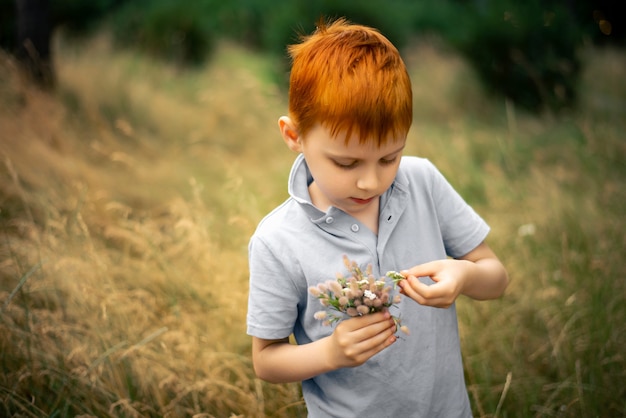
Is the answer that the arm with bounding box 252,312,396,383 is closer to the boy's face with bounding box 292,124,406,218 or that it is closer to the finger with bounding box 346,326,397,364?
the finger with bounding box 346,326,397,364

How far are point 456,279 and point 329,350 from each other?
313 mm

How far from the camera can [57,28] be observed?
33.2 feet

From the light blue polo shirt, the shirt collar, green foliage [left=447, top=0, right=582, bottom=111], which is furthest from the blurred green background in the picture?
the light blue polo shirt

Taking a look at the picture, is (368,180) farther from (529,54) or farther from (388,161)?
(529,54)

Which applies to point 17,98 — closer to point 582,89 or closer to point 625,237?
point 625,237

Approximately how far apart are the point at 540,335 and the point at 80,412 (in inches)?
77.5

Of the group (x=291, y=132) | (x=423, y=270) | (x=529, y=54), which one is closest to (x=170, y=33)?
(x=529, y=54)

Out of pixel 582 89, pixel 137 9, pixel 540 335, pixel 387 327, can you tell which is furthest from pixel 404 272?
pixel 137 9

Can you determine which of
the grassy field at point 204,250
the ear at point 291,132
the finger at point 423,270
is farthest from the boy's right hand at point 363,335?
the grassy field at point 204,250

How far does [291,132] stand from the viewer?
1.41 metres

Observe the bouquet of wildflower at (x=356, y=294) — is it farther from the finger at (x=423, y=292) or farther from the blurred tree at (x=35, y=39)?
the blurred tree at (x=35, y=39)

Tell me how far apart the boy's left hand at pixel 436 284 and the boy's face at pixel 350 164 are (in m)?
0.19

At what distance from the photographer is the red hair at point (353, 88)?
1248mm

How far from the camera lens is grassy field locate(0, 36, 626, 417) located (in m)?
2.29
